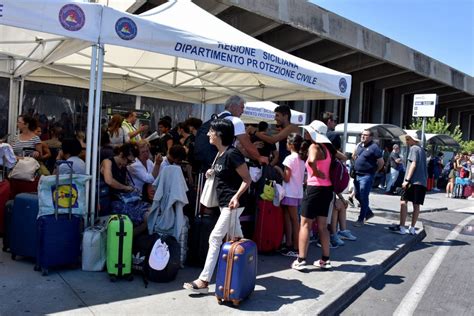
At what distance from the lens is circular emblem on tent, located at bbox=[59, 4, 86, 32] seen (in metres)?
4.22

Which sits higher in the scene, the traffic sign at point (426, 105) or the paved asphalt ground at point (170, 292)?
the traffic sign at point (426, 105)

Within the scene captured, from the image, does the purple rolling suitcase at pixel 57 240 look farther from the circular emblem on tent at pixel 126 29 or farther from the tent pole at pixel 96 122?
the circular emblem on tent at pixel 126 29

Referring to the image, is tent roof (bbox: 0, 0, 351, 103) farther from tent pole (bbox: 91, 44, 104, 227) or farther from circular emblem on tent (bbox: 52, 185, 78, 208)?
circular emblem on tent (bbox: 52, 185, 78, 208)

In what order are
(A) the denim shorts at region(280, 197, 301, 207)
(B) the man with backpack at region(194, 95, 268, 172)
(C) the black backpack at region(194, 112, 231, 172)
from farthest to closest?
(A) the denim shorts at region(280, 197, 301, 207), (C) the black backpack at region(194, 112, 231, 172), (B) the man with backpack at region(194, 95, 268, 172)

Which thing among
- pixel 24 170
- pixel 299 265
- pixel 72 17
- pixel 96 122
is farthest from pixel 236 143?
pixel 24 170

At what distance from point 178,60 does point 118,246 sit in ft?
15.7

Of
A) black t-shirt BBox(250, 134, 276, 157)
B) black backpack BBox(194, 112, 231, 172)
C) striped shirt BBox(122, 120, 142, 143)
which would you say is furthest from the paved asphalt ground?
striped shirt BBox(122, 120, 142, 143)

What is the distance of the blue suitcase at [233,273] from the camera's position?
4.00 m

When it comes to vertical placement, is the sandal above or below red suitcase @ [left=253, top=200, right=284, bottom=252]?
below

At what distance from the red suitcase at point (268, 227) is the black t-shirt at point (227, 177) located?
1461 mm

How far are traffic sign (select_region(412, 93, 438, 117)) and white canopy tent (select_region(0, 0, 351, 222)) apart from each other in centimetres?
586

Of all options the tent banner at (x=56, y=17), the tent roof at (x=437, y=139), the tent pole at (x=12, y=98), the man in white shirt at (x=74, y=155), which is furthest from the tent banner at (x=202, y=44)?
the tent roof at (x=437, y=139)

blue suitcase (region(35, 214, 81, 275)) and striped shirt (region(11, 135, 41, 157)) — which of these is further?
striped shirt (region(11, 135, 41, 157))

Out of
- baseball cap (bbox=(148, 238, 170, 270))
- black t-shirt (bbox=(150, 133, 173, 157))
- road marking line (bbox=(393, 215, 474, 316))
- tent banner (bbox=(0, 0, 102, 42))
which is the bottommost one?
road marking line (bbox=(393, 215, 474, 316))
